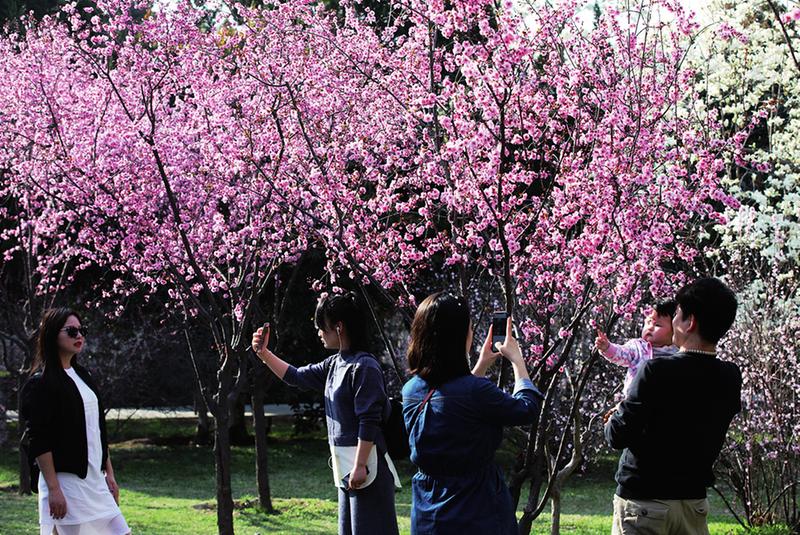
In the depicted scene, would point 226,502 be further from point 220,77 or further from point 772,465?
point 772,465

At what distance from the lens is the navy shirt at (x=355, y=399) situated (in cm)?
407

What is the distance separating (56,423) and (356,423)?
1341mm

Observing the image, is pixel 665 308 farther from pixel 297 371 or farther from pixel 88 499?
pixel 88 499

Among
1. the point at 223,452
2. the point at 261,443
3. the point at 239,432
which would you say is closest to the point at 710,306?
the point at 223,452

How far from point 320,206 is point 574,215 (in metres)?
1.79

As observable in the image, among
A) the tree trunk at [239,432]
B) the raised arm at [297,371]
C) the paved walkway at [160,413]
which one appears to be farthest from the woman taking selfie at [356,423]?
the tree trunk at [239,432]

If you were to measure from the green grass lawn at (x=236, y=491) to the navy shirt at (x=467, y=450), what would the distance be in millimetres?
6188

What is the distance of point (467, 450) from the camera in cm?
309

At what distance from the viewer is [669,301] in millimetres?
4176

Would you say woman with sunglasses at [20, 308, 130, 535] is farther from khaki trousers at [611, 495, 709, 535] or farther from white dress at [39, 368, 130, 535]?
khaki trousers at [611, 495, 709, 535]

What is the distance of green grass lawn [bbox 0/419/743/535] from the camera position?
32.9 feet

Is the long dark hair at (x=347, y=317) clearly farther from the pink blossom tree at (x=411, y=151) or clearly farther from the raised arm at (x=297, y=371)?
the pink blossom tree at (x=411, y=151)

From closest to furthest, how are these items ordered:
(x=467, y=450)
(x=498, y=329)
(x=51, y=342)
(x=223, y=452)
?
(x=467, y=450), (x=498, y=329), (x=51, y=342), (x=223, y=452)

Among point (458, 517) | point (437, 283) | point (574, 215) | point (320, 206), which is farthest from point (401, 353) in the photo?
point (458, 517)
